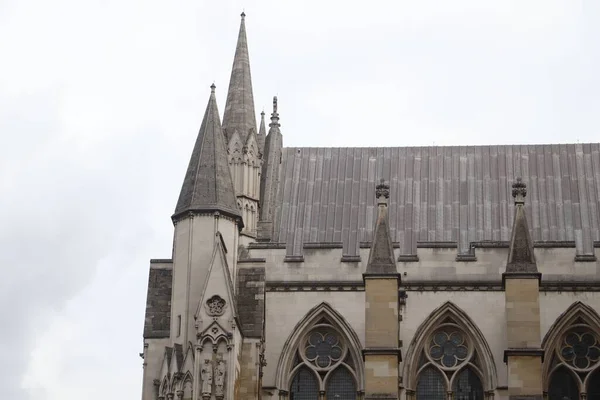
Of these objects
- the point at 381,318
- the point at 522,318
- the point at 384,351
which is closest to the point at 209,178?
the point at 381,318

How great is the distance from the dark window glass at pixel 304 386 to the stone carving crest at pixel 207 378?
2.74 metres

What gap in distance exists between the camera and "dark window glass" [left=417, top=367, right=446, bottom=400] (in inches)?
1375

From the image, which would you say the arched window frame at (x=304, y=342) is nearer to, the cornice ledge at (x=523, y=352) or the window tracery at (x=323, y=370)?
the window tracery at (x=323, y=370)

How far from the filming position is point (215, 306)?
33875 millimetres

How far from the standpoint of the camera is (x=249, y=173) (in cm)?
3819

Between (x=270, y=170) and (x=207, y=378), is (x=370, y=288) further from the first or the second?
(x=270, y=170)

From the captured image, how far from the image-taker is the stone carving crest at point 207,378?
32875mm

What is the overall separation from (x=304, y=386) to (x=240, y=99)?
822 cm

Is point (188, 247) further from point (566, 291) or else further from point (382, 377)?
point (566, 291)

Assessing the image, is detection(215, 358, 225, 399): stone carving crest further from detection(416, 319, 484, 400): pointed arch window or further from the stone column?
the stone column

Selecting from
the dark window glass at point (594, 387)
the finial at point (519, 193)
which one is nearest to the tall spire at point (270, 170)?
the finial at point (519, 193)

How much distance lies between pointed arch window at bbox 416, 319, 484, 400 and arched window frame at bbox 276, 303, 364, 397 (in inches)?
57.6

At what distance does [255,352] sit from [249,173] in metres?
5.66

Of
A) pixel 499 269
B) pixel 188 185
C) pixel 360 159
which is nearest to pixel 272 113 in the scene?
pixel 360 159
